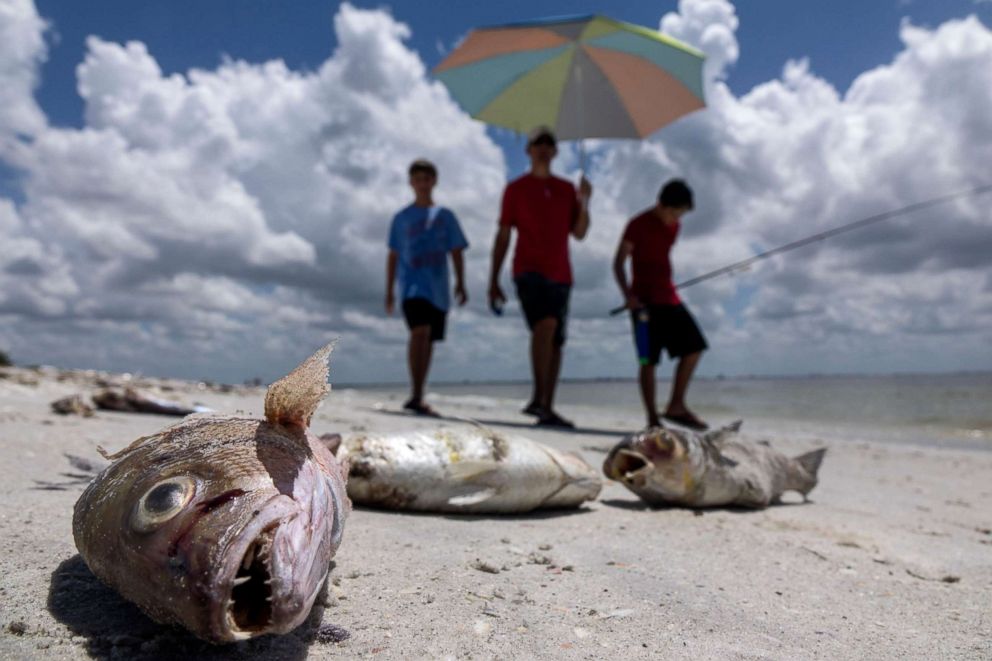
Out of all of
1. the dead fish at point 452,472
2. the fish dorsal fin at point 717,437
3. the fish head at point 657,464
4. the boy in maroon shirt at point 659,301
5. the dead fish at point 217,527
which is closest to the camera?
the dead fish at point 217,527

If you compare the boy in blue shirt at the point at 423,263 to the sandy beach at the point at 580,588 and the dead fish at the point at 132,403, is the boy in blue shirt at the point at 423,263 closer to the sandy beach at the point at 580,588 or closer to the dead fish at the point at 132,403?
the dead fish at the point at 132,403

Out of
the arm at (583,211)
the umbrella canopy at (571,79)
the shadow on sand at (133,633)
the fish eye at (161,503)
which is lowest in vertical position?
the shadow on sand at (133,633)

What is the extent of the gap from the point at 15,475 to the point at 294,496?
218 cm

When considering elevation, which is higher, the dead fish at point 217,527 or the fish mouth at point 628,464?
the dead fish at point 217,527

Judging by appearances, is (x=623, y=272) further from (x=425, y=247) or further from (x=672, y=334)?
(x=425, y=247)

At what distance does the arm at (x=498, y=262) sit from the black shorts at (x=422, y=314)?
66cm

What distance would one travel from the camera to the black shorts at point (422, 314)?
24.5ft

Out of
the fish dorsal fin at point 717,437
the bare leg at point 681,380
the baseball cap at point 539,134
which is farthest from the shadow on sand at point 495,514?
the baseball cap at point 539,134

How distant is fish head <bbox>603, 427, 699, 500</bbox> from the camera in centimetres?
337

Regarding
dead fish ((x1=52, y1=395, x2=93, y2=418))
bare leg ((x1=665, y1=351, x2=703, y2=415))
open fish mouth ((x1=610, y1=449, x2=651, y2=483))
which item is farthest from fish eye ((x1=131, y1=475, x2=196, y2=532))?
bare leg ((x1=665, y1=351, x2=703, y2=415))

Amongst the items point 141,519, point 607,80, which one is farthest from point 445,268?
point 141,519

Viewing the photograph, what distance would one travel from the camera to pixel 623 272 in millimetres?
7195

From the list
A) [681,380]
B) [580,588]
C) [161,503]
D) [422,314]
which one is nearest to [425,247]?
[422,314]

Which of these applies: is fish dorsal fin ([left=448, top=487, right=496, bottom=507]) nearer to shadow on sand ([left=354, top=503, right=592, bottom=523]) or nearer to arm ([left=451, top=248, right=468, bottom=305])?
shadow on sand ([left=354, top=503, right=592, bottom=523])
